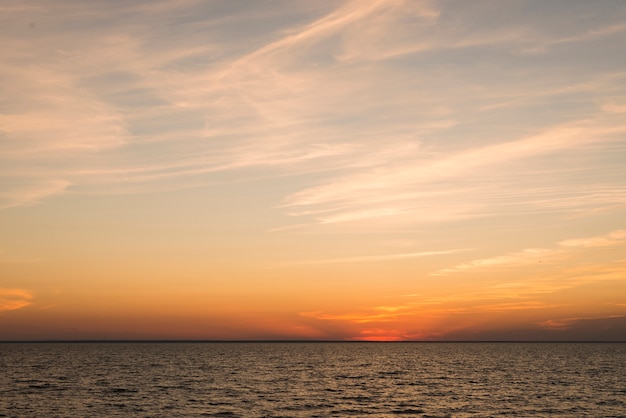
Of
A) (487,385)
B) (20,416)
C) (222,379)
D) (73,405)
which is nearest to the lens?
(20,416)

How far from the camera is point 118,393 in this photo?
87375 millimetres

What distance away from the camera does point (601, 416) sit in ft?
225

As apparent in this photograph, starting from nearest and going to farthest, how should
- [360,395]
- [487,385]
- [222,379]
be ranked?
[360,395] → [487,385] → [222,379]

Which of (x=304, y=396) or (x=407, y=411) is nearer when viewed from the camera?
(x=407, y=411)

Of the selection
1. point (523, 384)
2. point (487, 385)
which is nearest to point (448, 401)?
point (487, 385)

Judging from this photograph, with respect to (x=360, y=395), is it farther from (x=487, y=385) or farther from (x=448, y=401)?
(x=487, y=385)

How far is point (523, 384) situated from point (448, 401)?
33883mm

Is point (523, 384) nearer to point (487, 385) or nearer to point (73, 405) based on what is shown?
point (487, 385)

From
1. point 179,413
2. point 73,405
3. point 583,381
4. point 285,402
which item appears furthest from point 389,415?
point 583,381

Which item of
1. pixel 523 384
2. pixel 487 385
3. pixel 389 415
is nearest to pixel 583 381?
pixel 523 384

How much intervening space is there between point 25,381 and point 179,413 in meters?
52.3

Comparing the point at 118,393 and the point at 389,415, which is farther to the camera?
the point at 118,393

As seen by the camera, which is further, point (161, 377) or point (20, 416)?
point (161, 377)

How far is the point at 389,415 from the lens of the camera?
6781 cm
